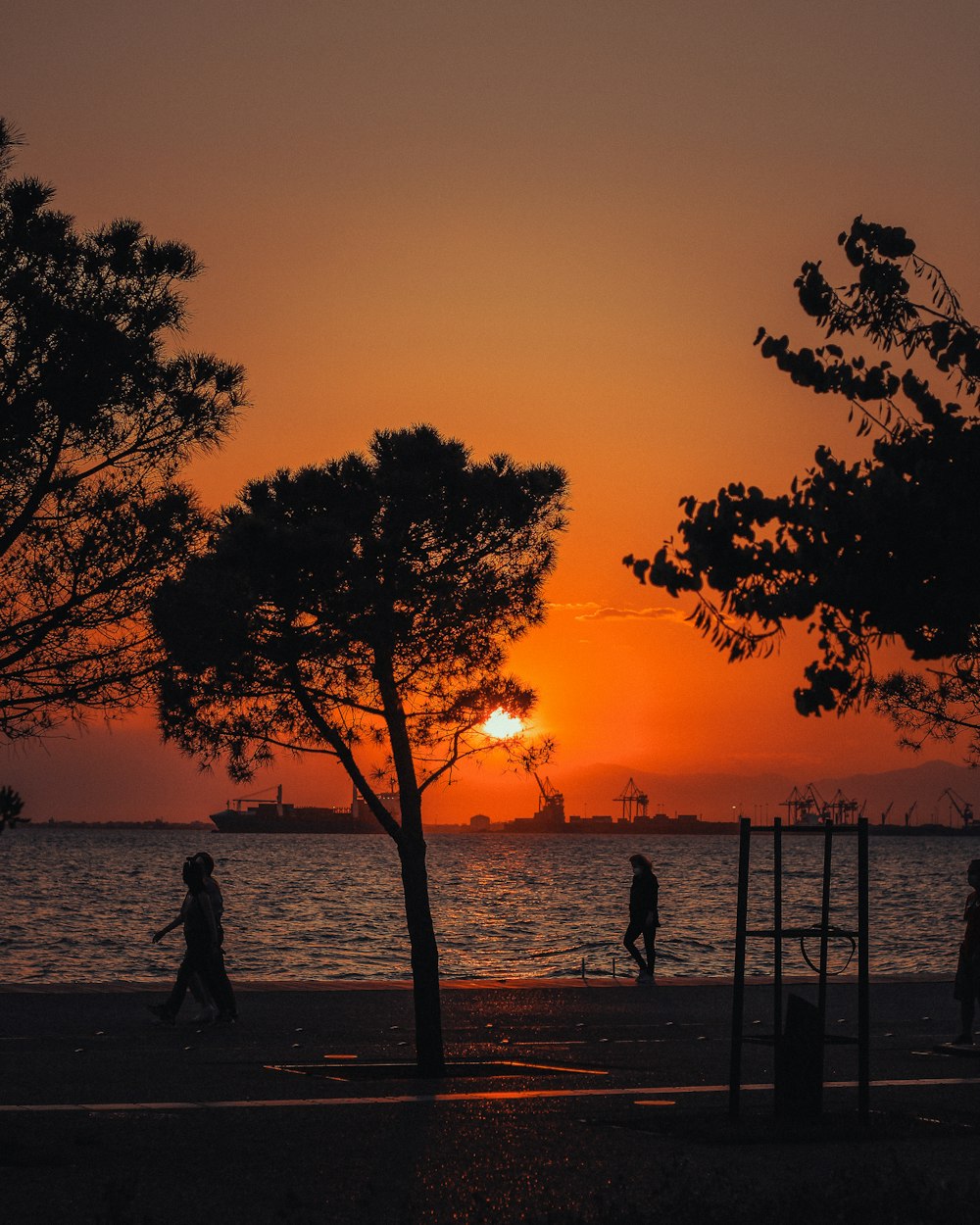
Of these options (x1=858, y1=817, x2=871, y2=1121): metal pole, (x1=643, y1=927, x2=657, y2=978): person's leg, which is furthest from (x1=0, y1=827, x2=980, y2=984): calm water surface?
(x1=643, y1=927, x2=657, y2=978): person's leg

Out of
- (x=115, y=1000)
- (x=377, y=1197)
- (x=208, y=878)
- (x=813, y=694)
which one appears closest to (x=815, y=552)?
(x=813, y=694)

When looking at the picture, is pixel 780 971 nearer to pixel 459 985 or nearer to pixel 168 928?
pixel 168 928

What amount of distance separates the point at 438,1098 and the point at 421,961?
228 cm

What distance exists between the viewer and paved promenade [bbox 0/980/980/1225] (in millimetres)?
8406

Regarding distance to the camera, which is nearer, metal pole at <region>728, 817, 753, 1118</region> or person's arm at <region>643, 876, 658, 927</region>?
metal pole at <region>728, 817, 753, 1118</region>

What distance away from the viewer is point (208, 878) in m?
19.7

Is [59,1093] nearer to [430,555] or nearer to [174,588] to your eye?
[174,588]

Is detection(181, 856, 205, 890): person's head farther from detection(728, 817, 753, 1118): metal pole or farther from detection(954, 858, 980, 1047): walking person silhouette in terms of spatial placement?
detection(728, 817, 753, 1118): metal pole

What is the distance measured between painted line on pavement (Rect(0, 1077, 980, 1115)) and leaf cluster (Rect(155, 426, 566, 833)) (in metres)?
3.28

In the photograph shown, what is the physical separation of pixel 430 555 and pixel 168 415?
8.92ft

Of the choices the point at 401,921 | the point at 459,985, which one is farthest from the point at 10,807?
the point at 401,921

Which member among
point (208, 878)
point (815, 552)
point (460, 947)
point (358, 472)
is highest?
point (358, 472)

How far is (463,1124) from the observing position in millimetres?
11320

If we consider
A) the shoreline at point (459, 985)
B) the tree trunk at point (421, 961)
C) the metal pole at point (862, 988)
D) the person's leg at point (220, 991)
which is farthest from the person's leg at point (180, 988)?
the metal pole at point (862, 988)
